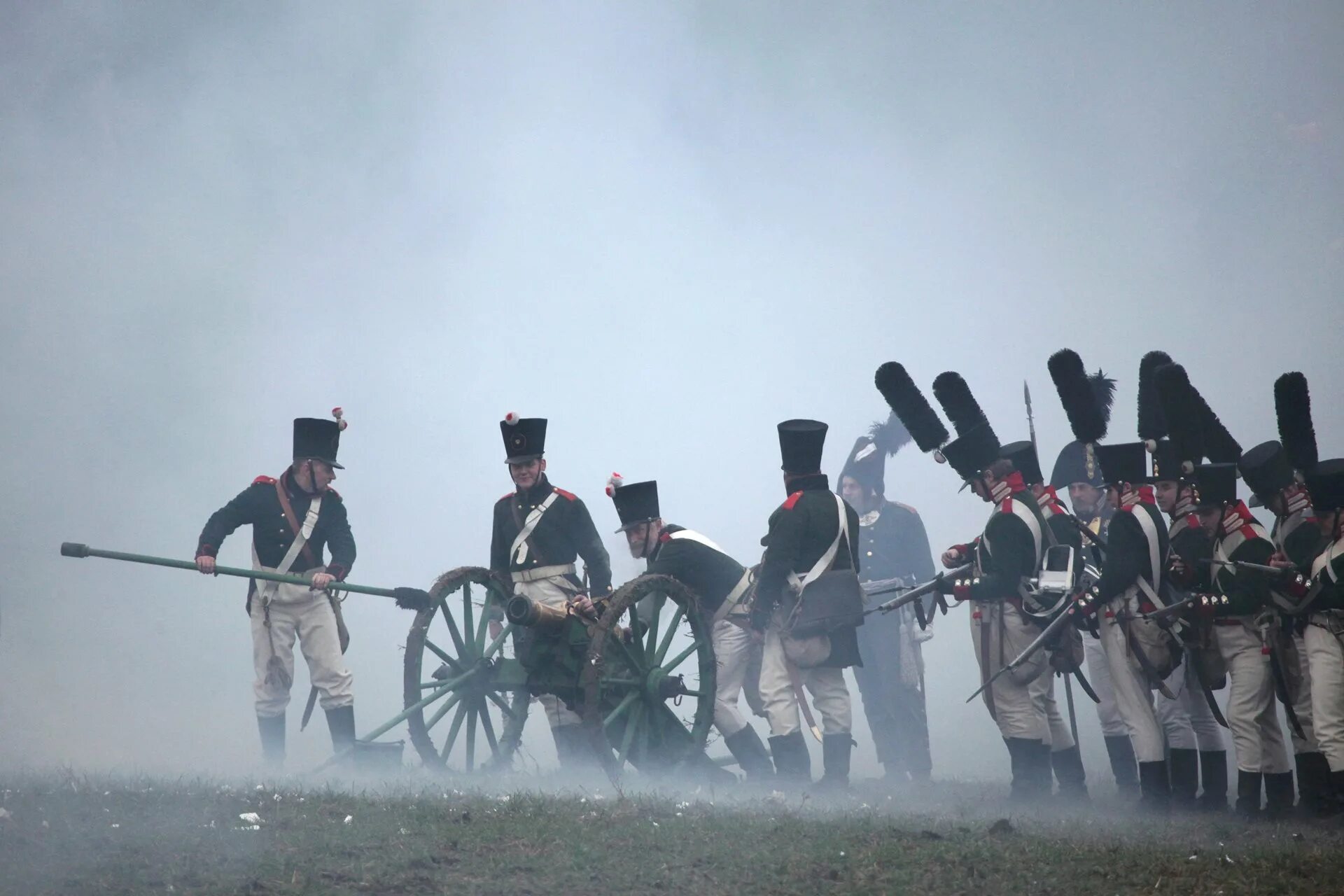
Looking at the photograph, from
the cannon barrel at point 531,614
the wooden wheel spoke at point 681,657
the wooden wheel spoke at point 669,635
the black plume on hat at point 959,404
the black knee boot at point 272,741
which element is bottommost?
the black knee boot at point 272,741

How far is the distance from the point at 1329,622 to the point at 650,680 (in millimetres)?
3423

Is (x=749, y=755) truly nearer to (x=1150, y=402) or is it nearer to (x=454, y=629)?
(x=454, y=629)

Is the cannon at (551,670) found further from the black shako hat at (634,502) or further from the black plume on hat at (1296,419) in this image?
the black plume on hat at (1296,419)

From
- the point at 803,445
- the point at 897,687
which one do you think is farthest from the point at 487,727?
the point at 897,687

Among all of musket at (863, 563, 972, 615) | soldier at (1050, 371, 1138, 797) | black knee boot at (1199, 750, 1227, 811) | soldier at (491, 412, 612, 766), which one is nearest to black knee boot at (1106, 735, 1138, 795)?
soldier at (1050, 371, 1138, 797)

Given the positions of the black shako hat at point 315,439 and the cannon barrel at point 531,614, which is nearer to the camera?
the cannon barrel at point 531,614

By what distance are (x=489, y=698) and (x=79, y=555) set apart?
8.75 feet

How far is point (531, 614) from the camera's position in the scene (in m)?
6.38

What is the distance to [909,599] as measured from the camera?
7.71m

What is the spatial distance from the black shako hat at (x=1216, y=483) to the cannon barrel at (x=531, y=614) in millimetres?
3528

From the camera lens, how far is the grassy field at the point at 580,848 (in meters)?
4.41

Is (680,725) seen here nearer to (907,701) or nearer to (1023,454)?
(1023,454)

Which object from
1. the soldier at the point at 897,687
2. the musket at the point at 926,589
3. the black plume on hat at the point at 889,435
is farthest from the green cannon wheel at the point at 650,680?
the black plume on hat at the point at 889,435

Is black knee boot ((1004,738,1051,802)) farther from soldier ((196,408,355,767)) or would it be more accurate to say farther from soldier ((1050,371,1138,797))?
soldier ((196,408,355,767))
